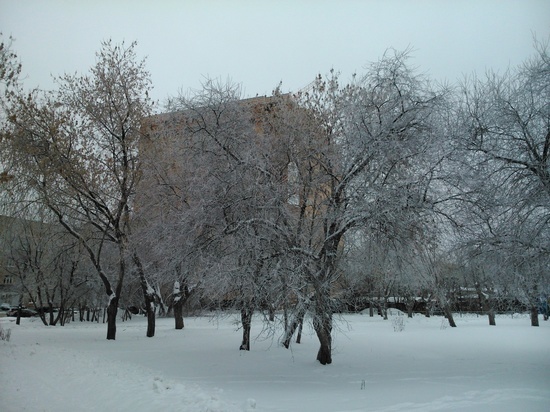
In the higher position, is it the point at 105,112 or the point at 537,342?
the point at 105,112

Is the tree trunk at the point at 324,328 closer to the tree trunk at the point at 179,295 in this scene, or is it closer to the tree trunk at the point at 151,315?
the tree trunk at the point at 151,315

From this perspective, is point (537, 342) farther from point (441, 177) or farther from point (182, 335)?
point (182, 335)

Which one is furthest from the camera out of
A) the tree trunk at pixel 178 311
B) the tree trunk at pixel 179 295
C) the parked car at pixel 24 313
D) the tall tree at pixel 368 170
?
the parked car at pixel 24 313

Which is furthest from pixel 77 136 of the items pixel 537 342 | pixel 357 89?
pixel 537 342

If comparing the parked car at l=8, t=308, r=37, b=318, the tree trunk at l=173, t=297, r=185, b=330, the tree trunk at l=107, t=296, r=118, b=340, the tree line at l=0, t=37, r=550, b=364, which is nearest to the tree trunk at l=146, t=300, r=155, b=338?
the tree trunk at l=107, t=296, r=118, b=340

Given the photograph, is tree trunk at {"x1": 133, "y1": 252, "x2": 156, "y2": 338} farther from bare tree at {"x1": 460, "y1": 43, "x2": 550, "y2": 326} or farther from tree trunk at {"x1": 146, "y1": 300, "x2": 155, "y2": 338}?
bare tree at {"x1": 460, "y1": 43, "x2": 550, "y2": 326}

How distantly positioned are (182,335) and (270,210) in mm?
12764

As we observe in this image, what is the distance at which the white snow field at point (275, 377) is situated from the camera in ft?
26.7

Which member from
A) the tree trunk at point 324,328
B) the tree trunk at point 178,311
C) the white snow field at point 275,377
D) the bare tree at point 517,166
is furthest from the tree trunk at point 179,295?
the bare tree at point 517,166

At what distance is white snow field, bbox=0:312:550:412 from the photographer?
26.7ft

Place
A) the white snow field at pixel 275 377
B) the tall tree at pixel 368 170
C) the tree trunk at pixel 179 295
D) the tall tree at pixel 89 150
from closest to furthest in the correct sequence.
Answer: the white snow field at pixel 275 377, the tall tree at pixel 368 170, the tall tree at pixel 89 150, the tree trunk at pixel 179 295

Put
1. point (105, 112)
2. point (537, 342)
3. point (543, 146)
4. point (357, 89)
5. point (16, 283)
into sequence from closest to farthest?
point (543, 146), point (357, 89), point (537, 342), point (105, 112), point (16, 283)

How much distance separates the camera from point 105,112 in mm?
19047

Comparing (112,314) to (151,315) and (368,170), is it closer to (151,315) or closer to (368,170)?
(151,315)
